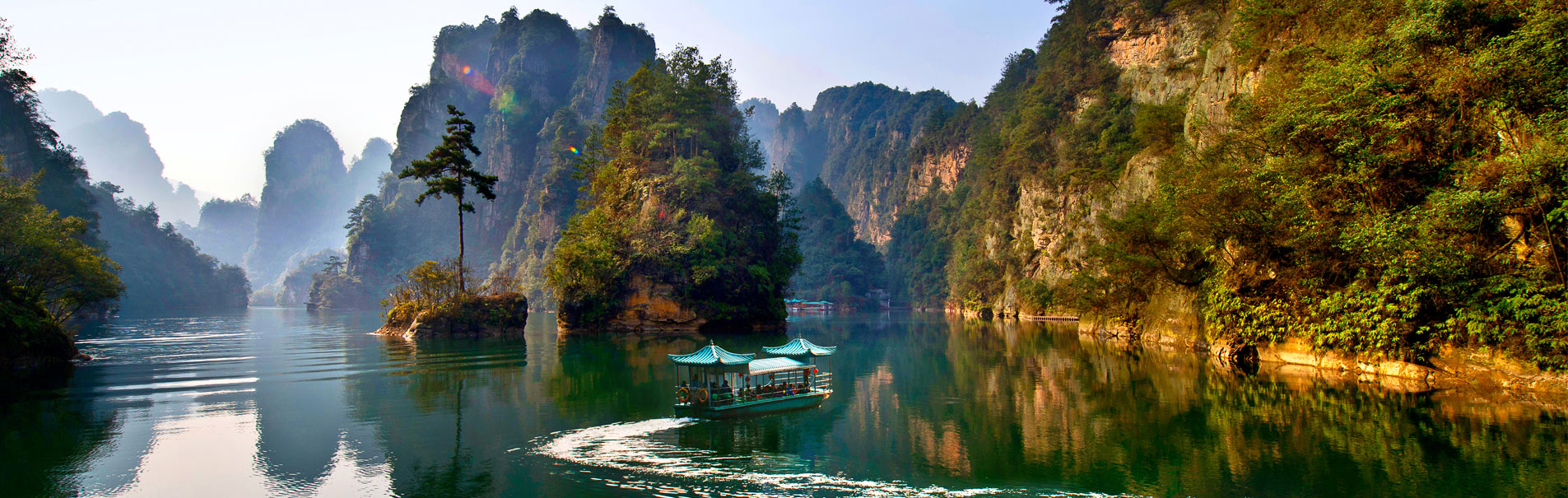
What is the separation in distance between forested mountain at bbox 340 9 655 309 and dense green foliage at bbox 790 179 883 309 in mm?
44697

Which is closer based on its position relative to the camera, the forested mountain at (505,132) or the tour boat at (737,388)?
the tour boat at (737,388)

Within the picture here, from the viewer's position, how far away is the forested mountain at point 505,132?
137 meters

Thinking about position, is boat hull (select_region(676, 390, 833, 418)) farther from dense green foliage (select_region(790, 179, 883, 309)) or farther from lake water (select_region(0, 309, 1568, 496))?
dense green foliage (select_region(790, 179, 883, 309))

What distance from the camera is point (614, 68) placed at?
142 m

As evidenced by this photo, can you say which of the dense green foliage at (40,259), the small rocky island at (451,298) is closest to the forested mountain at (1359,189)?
the small rocky island at (451,298)

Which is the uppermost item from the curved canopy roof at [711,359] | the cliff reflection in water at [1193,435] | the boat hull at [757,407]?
the curved canopy roof at [711,359]

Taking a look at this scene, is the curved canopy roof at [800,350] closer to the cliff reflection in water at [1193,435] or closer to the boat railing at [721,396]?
the cliff reflection in water at [1193,435]

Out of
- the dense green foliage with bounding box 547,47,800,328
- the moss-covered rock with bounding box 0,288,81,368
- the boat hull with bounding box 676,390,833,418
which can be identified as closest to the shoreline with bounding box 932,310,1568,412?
the boat hull with bounding box 676,390,833,418

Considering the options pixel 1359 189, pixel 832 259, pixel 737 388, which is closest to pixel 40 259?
pixel 737 388

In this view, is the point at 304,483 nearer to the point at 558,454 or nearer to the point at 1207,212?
the point at 558,454

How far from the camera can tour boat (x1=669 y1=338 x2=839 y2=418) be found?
17672 millimetres

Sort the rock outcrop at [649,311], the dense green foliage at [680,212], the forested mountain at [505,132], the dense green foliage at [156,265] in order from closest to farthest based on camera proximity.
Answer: the dense green foliage at [680,212], the rock outcrop at [649,311], the dense green foliage at [156,265], the forested mountain at [505,132]

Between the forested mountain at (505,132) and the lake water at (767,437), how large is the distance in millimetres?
108188

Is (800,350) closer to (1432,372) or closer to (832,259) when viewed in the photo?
(1432,372)
